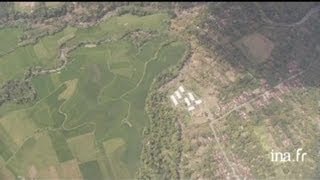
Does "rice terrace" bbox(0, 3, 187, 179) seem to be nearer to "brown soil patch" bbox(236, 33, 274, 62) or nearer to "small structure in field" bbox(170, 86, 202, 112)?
"small structure in field" bbox(170, 86, 202, 112)

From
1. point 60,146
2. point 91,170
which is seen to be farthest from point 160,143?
point 60,146

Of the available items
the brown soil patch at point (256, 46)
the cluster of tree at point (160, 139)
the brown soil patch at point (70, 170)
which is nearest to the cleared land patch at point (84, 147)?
the brown soil patch at point (70, 170)

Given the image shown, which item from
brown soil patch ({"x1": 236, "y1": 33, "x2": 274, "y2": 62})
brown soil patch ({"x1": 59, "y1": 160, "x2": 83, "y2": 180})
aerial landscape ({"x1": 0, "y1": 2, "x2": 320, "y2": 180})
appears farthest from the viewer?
brown soil patch ({"x1": 236, "y1": 33, "x2": 274, "y2": 62})

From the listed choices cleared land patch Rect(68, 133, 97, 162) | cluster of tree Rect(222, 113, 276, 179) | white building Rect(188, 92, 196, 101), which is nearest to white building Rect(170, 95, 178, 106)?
white building Rect(188, 92, 196, 101)

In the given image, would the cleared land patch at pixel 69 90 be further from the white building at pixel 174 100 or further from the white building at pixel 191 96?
the white building at pixel 191 96

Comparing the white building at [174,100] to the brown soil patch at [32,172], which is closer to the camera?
the brown soil patch at [32,172]

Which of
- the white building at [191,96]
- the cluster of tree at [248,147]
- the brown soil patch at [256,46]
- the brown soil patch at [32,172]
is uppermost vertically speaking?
the brown soil patch at [256,46]
